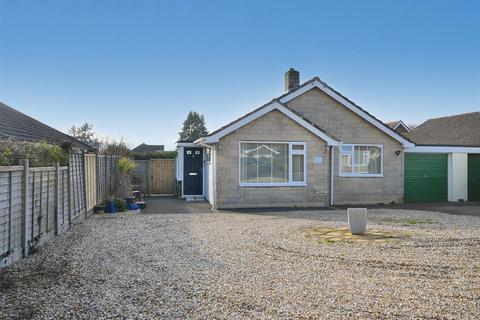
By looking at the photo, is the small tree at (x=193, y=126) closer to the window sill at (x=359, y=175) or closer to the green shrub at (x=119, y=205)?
the window sill at (x=359, y=175)

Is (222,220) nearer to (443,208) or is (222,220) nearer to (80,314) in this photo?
(80,314)

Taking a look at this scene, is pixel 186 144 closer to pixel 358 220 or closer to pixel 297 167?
pixel 297 167

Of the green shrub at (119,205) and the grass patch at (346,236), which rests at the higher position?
the green shrub at (119,205)

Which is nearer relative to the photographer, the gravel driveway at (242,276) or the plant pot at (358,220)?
the gravel driveway at (242,276)

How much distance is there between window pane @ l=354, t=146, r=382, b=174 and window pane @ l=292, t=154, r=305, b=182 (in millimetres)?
3077

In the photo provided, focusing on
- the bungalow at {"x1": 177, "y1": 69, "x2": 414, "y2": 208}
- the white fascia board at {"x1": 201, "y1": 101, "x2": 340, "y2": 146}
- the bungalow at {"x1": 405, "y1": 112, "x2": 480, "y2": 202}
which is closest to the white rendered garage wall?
the bungalow at {"x1": 405, "y1": 112, "x2": 480, "y2": 202}

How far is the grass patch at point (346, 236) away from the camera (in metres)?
8.95

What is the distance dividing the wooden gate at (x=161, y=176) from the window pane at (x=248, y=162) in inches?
364

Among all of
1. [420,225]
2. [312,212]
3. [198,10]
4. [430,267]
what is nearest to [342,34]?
[198,10]

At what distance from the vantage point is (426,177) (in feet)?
60.8

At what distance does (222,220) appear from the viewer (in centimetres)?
1226

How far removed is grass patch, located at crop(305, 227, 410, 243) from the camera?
8945mm

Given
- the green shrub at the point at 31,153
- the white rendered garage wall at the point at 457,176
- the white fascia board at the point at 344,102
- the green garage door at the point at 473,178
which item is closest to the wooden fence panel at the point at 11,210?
the green shrub at the point at 31,153

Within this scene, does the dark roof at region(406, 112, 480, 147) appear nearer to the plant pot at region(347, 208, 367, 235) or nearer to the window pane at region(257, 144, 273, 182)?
the window pane at region(257, 144, 273, 182)
